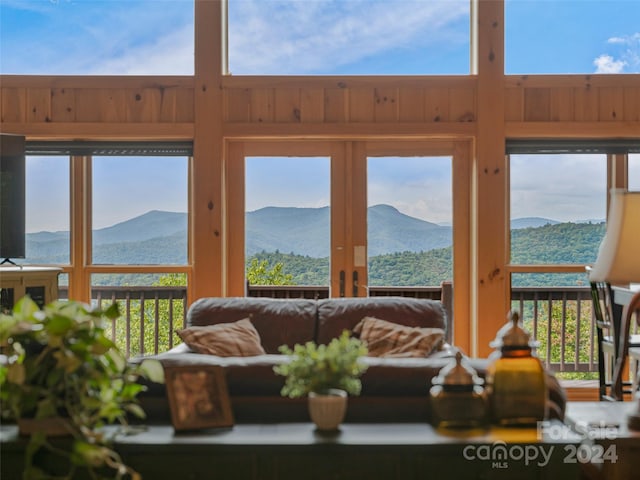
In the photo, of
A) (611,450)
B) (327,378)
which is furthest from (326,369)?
(611,450)

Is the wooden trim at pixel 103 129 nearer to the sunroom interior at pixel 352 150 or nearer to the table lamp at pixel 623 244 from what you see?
the sunroom interior at pixel 352 150

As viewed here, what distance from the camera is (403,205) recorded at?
533cm

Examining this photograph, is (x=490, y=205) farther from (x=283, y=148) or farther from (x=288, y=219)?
(x=283, y=148)

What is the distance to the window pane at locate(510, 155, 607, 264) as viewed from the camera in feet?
17.3

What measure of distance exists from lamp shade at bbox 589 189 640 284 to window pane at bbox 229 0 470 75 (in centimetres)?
334

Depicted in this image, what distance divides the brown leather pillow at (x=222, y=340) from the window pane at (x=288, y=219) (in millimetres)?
1933

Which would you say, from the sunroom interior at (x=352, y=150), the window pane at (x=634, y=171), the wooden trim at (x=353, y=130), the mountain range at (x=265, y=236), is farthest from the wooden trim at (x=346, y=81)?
the window pane at (x=634, y=171)

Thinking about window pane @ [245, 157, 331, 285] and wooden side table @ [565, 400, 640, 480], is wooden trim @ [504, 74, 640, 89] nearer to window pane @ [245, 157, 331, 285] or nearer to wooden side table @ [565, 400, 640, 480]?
window pane @ [245, 157, 331, 285]

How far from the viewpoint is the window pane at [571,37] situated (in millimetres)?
5215

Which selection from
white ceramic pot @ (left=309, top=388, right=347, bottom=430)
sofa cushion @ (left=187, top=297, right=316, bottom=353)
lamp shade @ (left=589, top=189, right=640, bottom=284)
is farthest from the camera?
sofa cushion @ (left=187, top=297, right=316, bottom=353)

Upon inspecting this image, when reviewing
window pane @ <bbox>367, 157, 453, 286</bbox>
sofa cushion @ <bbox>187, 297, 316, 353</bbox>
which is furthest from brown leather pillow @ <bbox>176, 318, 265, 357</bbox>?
window pane @ <bbox>367, 157, 453, 286</bbox>

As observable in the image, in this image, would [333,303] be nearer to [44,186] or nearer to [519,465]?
[519,465]

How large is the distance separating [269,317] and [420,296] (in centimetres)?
201

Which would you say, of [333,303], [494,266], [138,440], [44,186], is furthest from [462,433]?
[44,186]
